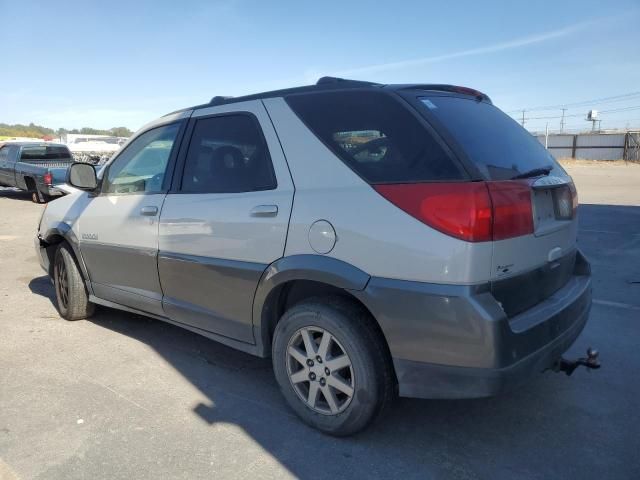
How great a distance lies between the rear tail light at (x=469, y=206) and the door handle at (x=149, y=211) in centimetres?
186

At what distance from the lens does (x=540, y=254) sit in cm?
263

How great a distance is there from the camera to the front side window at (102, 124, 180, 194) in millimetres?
3725

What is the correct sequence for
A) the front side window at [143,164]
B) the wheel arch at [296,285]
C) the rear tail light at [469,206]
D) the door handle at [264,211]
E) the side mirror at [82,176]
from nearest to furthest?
1. the rear tail light at [469,206]
2. the wheel arch at [296,285]
3. the door handle at [264,211]
4. the front side window at [143,164]
5. the side mirror at [82,176]

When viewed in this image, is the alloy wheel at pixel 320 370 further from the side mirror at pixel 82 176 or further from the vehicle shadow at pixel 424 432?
the side mirror at pixel 82 176

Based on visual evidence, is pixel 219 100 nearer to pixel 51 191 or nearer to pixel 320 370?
pixel 320 370

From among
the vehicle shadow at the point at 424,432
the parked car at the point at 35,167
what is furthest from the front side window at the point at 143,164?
the parked car at the point at 35,167

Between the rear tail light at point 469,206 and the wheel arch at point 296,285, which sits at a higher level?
the rear tail light at point 469,206

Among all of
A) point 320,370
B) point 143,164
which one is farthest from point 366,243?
point 143,164

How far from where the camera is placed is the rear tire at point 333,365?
8.50ft

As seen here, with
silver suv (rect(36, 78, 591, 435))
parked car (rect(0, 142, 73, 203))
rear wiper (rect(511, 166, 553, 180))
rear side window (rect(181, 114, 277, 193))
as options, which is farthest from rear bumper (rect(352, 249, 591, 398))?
parked car (rect(0, 142, 73, 203))

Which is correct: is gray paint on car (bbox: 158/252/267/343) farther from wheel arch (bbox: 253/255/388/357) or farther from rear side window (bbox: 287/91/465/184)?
rear side window (bbox: 287/91/465/184)

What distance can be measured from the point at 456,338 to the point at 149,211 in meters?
2.36

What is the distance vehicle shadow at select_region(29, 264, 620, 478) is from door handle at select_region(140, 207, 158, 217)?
114cm

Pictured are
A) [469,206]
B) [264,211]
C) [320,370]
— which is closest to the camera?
[469,206]
